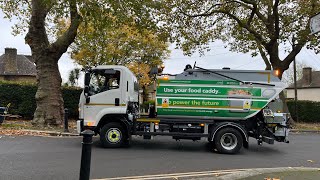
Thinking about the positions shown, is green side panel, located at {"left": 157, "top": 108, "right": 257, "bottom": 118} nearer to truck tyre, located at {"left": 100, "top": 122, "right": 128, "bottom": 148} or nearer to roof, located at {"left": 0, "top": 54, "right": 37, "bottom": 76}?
truck tyre, located at {"left": 100, "top": 122, "right": 128, "bottom": 148}

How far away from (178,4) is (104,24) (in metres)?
9.27

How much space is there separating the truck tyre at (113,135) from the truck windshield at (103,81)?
1.23m

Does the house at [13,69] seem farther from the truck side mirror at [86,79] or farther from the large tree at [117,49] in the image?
the truck side mirror at [86,79]

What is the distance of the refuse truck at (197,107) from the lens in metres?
11.4

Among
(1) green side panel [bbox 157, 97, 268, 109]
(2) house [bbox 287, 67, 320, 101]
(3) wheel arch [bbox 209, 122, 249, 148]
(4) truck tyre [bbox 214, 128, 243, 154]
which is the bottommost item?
(4) truck tyre [bbox 214, 128, 243, 154]

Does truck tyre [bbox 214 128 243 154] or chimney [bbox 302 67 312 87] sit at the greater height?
chimney [bbox 302 67 312 87]

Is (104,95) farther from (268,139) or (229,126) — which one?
(268,139)

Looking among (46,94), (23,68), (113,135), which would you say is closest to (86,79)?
(113,135)

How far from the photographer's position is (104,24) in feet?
49.0

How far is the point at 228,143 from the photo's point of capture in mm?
11391

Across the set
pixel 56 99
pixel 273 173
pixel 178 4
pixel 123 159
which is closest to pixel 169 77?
pixel 123 159

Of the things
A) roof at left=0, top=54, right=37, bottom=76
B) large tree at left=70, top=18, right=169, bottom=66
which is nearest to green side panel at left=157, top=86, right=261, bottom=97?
large tree at left=70, top=18, right=169, bottom=66

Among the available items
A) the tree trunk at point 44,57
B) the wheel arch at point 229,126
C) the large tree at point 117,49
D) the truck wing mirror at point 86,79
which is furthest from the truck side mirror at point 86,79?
the large tree at point 117,49

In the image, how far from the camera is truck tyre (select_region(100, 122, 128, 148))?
37.8 feet
